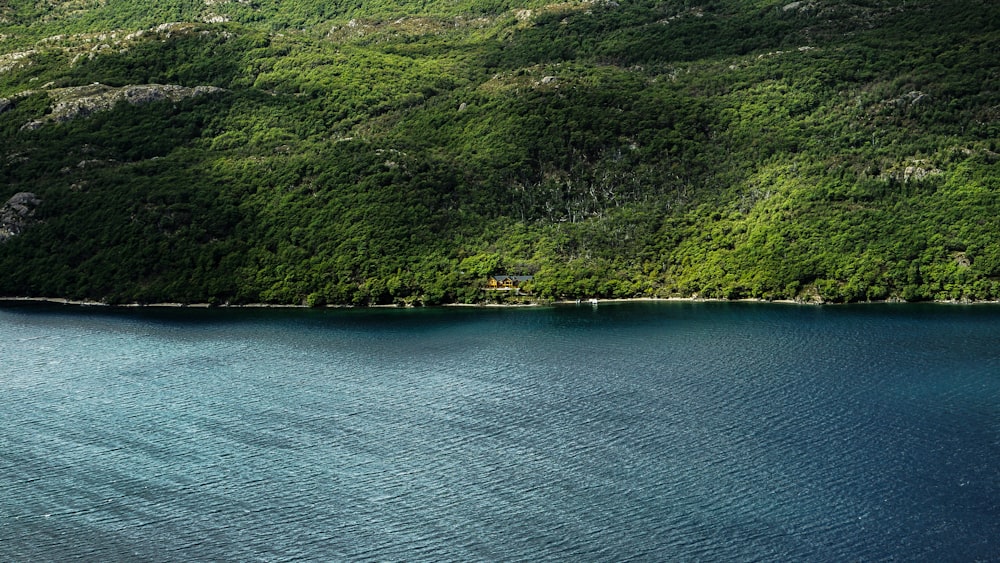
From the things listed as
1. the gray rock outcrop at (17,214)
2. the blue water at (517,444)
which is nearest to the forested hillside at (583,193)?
the gray rock outcrop at (17,214)

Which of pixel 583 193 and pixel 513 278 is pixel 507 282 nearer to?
pixel 513 278

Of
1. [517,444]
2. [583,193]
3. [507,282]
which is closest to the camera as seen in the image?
[517,444]

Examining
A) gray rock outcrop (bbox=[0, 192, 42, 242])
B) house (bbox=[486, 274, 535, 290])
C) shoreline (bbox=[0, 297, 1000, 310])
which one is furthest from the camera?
gray rock outcrop (bbox=[0, 192, 42, 242])

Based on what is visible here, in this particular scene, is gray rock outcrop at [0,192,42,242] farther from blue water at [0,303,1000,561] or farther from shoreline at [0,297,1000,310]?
blue water at [0,303,1000,561]

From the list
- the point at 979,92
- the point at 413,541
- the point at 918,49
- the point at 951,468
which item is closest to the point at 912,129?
the point at 979,92

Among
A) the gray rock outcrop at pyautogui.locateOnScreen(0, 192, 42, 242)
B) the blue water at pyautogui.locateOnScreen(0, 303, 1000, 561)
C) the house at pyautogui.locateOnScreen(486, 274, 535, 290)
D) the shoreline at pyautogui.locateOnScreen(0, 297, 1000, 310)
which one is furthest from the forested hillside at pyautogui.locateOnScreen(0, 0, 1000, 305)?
the blue water at pyautogui.locateOnScreen(0, 303, 1000, 561)

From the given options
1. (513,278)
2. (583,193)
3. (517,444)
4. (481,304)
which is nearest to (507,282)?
(513,278)
